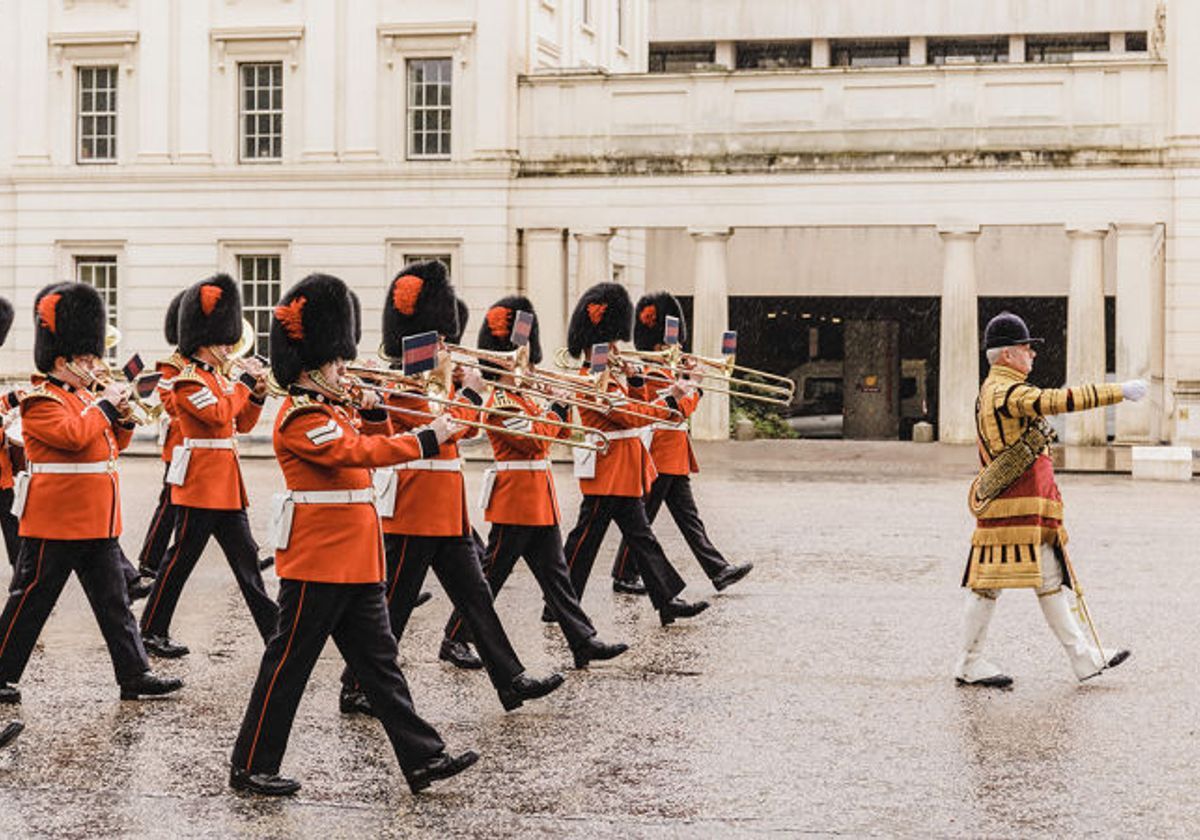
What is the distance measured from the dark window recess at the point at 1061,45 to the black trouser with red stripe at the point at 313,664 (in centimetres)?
4080

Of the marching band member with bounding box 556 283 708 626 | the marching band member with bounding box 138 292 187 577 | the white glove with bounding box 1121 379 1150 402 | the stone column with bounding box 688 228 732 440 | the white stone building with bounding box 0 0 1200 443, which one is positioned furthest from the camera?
the stone column with bounding box 688 228 732 440

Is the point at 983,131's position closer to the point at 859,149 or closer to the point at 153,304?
A: the point at 859,149

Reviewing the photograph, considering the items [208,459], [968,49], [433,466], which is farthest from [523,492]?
[968,49]

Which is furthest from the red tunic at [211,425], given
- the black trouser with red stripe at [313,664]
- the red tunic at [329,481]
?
the black trouser with red stripe at [313,664]

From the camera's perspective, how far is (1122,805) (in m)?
6.93

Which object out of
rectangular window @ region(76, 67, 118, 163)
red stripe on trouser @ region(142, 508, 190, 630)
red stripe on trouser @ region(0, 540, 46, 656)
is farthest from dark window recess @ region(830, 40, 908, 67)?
red stripe on trouser @ region(0, 540, 46, 656)

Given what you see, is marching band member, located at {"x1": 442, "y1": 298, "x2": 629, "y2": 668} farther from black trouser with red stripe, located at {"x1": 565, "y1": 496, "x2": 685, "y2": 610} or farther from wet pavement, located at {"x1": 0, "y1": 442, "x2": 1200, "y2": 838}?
black trouser with red stripe, located at {"x1": 565, "y1": 496, "x2": 685, "y2": 610}

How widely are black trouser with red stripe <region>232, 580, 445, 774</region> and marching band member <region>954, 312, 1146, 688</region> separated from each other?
3.10m

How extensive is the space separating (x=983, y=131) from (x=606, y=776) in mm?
24359

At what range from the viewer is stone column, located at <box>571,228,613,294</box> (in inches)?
1262

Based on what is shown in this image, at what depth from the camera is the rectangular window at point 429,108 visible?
32.6 meters

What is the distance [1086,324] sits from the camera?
1180 inches

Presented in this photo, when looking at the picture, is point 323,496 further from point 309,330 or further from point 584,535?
point 584,535

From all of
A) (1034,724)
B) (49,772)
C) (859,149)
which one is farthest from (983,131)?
(49,772)
